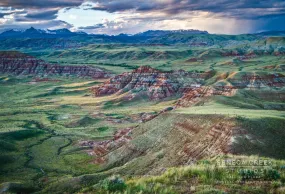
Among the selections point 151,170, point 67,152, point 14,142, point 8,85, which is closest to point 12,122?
point 14,142

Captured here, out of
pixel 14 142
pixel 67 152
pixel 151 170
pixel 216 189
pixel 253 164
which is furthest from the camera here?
pixel 14 142

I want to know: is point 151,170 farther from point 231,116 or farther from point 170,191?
point 170,191

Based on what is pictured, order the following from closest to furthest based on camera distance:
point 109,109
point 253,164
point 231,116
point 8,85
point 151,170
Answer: point 253,164 < point 151,170 < point 231,116 < point 109,109 < point 8,85

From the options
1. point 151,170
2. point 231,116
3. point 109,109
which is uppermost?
point 231,116

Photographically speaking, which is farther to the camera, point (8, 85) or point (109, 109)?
point (8, 85)

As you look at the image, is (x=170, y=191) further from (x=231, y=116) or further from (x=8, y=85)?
(x=8, y=85)

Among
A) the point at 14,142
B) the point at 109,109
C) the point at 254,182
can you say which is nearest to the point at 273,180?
the point at 254,182

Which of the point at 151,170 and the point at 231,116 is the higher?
the point at 231,116
